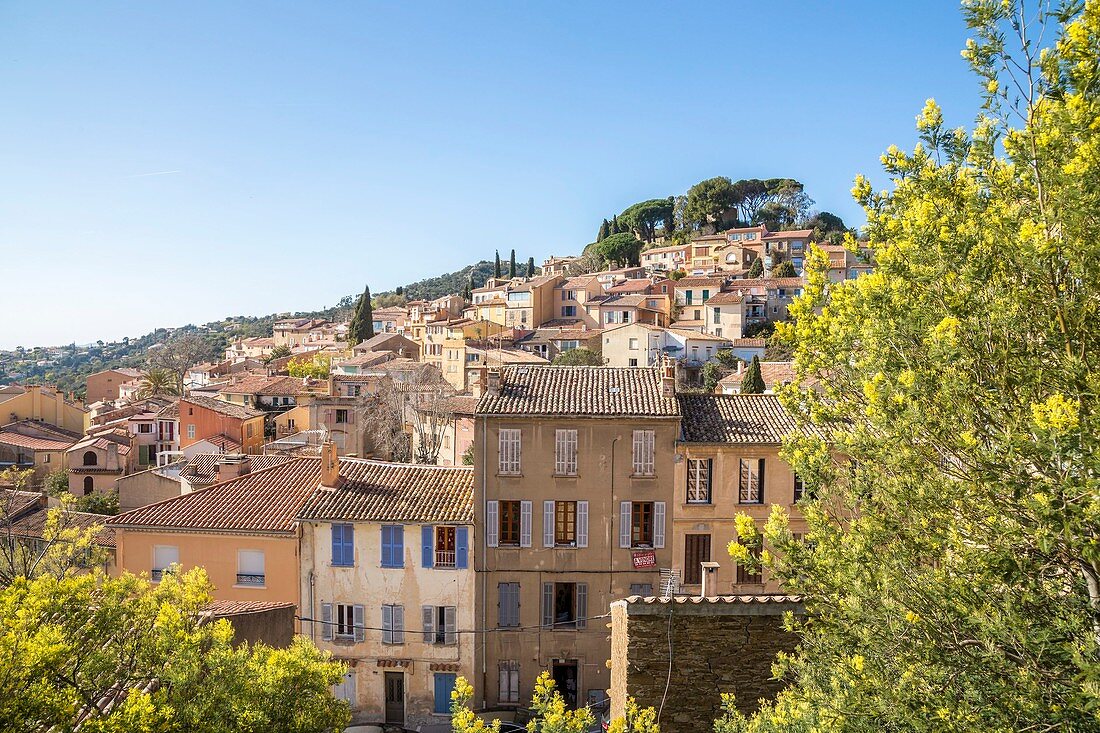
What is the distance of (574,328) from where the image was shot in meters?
81.6

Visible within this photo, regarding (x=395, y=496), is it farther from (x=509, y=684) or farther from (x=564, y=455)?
(x=509, y=684)

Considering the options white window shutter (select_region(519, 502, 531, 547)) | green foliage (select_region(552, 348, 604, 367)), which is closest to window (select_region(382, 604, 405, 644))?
white window shutter (select_region(519, 502, 531, 547))

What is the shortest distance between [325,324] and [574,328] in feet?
205

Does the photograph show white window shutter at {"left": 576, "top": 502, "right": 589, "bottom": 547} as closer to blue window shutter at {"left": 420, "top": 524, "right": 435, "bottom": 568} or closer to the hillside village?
the hillside village

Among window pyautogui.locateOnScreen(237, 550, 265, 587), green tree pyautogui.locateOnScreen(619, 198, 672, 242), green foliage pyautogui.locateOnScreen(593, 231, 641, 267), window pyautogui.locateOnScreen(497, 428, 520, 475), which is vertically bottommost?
window pyautogui.locateOnScreen(237, 550, 265, 587)

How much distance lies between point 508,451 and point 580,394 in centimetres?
283

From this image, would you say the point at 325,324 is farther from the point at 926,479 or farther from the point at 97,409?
the point at 926,479

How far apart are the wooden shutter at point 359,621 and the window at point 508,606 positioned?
399 cm

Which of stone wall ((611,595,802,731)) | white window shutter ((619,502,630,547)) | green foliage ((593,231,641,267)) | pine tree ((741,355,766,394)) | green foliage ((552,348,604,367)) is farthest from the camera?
green foliage ((593,231,641,267))

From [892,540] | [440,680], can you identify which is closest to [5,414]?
[440,680]

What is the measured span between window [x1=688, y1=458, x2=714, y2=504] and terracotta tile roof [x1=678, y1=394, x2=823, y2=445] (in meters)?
0.73

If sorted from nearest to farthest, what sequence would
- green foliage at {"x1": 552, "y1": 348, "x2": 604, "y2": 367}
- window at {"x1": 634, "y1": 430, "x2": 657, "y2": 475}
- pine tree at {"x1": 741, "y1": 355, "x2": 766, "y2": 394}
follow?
window at {"x1": 634, "y1": 430, "x2": 657, "y2": 475} → pine tree at {"x1": 741, "y1": 355, "x2": 766, "y2": 394} → green foliage at {"x1": 552, "y1": 348, "x2": 604, "y2": 367}

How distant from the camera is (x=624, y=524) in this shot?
2394 cm

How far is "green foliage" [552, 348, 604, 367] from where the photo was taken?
6831 cm
